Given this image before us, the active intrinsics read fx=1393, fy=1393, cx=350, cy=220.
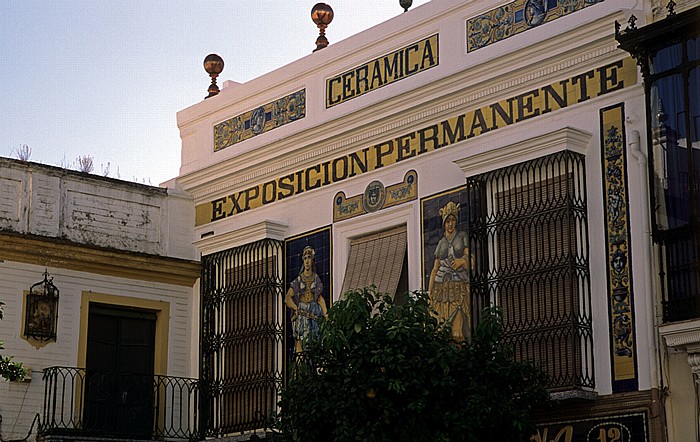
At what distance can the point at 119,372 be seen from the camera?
57.1 ft

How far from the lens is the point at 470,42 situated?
15.3m

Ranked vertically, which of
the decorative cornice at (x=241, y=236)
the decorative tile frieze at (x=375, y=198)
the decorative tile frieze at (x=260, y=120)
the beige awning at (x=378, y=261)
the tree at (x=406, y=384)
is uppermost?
the decorative tile frieze at (x=260, y=120)

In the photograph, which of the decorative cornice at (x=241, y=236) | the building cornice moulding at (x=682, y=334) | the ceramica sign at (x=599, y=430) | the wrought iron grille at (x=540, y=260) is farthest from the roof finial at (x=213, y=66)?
the building cornice moulding at (x=682, y=334)

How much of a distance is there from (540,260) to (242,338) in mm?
4751

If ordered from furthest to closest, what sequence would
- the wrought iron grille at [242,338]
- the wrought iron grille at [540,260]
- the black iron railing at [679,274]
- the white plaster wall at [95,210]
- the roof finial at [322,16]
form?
the roof finial at [322,16] < the white plaster wall at [95,210] < the wrought iron grille at [242,338] < the wrought iron grille at [540,260] < the black iron railing at [679,274]

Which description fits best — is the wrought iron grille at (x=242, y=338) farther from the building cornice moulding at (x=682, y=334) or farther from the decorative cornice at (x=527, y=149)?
the building cornice moulding at (x=682, y=334)

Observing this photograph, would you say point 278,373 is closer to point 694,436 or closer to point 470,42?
point 470,42

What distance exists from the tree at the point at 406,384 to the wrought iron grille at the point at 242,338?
3.54 meters

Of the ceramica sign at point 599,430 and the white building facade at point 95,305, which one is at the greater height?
the white building facade at point 95,305

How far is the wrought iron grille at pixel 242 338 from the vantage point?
16.6 meters

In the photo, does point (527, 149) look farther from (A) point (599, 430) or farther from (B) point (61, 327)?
(B) point (61, 327)

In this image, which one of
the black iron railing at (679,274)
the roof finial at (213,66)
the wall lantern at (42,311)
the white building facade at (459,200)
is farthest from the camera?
the roof finial at (213,66)

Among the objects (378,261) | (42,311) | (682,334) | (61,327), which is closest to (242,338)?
(61,327)

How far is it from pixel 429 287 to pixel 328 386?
265cm
